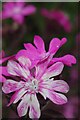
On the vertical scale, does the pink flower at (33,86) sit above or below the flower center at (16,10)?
below

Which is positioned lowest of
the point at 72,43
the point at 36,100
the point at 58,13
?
the point at 36,100

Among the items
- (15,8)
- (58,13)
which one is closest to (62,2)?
(58,13)

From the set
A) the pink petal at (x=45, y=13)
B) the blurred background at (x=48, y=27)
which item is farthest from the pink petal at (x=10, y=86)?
the pink petal at (x=45, y=13)

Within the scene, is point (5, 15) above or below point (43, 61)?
above

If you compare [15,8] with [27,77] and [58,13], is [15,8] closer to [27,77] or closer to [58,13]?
[58,13]

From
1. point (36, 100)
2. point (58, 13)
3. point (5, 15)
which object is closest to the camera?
point (36, 100)

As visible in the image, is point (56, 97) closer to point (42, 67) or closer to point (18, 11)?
point (42, 67)

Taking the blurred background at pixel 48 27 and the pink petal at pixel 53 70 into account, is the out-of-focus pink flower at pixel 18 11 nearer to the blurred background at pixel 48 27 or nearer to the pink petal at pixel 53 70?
the blurred background at pixel 48 27
